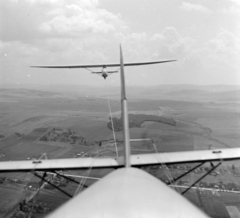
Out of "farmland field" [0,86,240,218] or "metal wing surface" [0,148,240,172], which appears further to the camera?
"farmland field" [0,86,240,218]

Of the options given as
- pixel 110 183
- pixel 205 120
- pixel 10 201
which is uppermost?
pixel 110 183

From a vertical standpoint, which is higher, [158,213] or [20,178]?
[158,213]

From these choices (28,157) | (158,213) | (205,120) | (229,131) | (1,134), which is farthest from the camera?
(205,120)

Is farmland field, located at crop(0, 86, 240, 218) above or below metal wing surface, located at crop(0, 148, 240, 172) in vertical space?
below

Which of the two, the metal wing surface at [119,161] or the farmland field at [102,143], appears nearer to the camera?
the metal wing surface at [119,161]

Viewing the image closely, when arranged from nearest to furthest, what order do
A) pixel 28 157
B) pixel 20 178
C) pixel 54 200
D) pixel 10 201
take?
1. pixel 54 200
2. pixel 10 201
3. pixel 20 178
4. pixel 28 157

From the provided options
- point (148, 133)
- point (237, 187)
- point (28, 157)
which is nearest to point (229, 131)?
point (148, 133)

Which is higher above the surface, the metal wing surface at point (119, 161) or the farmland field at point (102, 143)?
the metal wing surface at point (119, 161)

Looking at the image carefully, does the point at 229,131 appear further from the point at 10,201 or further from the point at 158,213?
the point at 158,213

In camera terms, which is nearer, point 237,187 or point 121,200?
point 121,200

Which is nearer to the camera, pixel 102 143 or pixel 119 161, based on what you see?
pixel 119 161

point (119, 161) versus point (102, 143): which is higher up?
point (119, 161)
